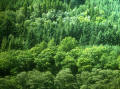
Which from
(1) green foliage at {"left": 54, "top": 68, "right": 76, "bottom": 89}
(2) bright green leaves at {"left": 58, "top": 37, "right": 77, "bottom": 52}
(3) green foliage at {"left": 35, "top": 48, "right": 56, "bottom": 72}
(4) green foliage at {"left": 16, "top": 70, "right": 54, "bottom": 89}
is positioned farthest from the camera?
(2) bright green leaves at {"left": 58, "top": 37, "right": 77, "bottom": 52}

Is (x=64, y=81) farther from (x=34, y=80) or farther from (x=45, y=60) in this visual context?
(x=45, y=60)

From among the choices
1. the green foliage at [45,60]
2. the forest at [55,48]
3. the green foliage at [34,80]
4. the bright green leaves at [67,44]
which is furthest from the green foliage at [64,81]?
the bright green leaves at [67,44]

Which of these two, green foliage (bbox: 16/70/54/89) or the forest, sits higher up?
the forest

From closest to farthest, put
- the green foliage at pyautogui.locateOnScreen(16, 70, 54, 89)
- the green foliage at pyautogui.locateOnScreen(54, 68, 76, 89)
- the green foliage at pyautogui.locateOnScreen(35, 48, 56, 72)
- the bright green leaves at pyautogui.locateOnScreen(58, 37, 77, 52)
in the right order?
the green foliage at pyautogui.locateOnScreen(16, 70, 54, 89), the green foliage at pyautogui.locateOnScreen(54, 68, 76, 89), the green foliage at pyautogui.locateOnScreen(35, 48, 56, 72), the bright green leaves at pyautogui.locateOnScreen(58, 37, 77, 52)

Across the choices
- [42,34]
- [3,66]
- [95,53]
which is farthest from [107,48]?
[3,66]

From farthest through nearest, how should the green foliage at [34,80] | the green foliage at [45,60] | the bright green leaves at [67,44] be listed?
1. the bright green leaves at [67,44]
2. the green foliage at [45,60]
3. the green foliage at [34,80]

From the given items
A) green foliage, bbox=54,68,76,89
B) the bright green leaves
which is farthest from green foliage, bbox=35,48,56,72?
green foliage, bbox=54,68,76,89

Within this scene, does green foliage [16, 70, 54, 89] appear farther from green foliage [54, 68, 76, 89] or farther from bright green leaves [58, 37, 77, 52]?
bright green leaves [58, 37, 77, 52]

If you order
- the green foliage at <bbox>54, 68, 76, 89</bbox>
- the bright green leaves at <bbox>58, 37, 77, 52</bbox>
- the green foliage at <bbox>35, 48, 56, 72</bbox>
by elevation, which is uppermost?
the bright green leaves at <bbox>58, 37, 77, 52</bbox>

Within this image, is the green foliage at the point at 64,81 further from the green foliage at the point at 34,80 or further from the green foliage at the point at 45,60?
the green foliage at the point at 45,60

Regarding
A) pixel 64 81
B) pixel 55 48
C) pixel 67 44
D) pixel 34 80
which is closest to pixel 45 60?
pixel 55 48
